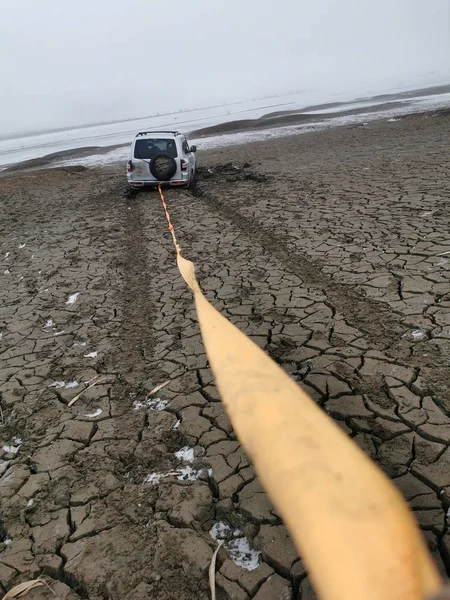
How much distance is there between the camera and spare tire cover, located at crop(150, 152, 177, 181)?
10.9 m

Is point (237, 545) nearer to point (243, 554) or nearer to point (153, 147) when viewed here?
point (243, 554)

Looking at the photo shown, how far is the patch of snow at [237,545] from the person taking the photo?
2.23 meters

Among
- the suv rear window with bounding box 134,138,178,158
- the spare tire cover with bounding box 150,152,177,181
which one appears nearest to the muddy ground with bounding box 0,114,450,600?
the spare tire cover with bounding box 150,152,177,181

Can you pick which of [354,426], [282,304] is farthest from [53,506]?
[282,304]

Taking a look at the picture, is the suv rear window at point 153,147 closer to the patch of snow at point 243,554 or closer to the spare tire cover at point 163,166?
the spare tire cover at point 163,166

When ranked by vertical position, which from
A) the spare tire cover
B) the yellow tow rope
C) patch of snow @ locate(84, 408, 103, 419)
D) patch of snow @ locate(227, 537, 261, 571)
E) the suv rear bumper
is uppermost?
the spare tire cover

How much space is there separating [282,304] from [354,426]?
208 cm

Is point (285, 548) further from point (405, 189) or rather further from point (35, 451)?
point (405, 189)

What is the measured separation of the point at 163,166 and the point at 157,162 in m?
0.18

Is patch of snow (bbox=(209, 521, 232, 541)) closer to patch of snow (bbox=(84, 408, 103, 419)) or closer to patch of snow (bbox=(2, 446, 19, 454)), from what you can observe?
patch of snow (bbox=(84, 408, 103, 419))

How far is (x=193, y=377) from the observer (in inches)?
149

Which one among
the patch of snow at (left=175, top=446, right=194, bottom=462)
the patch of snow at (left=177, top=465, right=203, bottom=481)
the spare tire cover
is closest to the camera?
the patch of snow at (left=177, top=465, right=203, bottom=481)

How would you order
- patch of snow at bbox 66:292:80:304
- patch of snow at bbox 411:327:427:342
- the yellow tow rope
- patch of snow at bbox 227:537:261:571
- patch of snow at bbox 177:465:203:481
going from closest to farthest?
the yellow tow rope
patch of snow at bbox 227:537:261:571
patch of snow at bbox 177:465:203:481
patch of snow at bbox 411:327:427:342
patch of snow at bbox 66:292:80:304

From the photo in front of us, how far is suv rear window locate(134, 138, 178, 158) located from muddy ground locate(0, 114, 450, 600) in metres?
3.18
